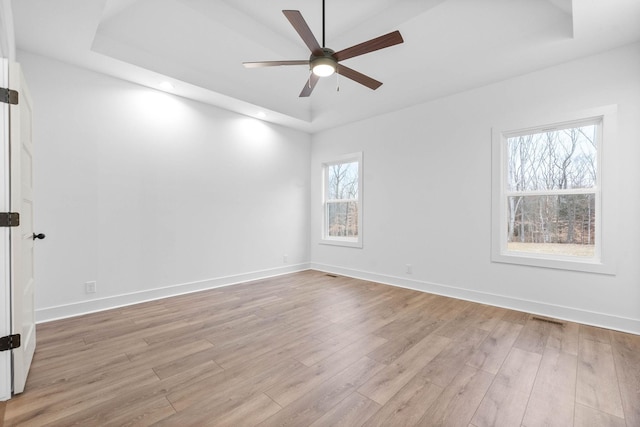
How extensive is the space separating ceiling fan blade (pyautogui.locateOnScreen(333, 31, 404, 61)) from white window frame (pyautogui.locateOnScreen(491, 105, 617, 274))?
2190 mm

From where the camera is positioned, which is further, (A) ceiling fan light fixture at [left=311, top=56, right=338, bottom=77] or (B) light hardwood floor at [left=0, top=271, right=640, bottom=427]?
(A) ceiling fan light fixture at [left=311, top=56, right=338, bottom=77]

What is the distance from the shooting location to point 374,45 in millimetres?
2199

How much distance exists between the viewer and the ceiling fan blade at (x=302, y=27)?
1.87 m

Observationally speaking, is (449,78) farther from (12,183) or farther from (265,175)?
(12,183)

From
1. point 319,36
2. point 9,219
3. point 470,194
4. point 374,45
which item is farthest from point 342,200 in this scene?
point 9,219

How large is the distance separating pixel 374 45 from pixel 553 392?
2727 millimetres

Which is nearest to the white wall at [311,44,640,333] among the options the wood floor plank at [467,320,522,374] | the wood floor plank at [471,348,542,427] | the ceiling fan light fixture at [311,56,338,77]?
the wood floor plank at [467,320,522,374]

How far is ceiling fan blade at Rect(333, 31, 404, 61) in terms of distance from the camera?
2074mm

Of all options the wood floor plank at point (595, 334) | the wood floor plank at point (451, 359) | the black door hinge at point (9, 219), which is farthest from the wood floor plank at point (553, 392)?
the black door hinge at point (9, 219)

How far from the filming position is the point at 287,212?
17.6 ft

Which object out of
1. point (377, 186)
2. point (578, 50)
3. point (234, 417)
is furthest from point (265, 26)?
point (234, 417)

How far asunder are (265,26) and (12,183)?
111 inches

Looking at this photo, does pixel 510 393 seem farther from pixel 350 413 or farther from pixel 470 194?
pixel 470 194

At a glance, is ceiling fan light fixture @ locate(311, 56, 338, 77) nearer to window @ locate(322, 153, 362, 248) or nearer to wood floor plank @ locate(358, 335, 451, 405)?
wood floor plank @ locate(358, 335, 451, 405)
